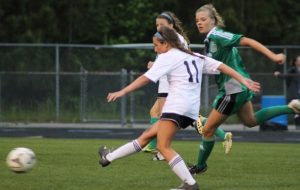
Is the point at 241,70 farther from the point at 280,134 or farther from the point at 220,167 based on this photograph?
the point at 280,134

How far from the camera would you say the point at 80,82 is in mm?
27750

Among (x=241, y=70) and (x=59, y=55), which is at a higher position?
(x=241, y=70)

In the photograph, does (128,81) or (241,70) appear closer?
(241,70)

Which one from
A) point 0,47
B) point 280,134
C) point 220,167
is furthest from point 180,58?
point 0,47

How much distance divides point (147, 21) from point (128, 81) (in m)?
13.1

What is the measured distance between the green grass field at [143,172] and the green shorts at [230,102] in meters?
0.84

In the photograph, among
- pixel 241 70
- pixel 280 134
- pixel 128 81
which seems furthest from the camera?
pixel 128 81

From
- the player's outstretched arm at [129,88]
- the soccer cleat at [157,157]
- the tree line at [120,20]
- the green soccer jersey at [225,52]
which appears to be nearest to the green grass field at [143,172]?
the soccer cleat at [157,157]

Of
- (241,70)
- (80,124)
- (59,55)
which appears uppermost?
(241,70)

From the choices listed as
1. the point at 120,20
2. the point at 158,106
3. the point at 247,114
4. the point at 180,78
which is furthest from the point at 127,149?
the point at 120,20

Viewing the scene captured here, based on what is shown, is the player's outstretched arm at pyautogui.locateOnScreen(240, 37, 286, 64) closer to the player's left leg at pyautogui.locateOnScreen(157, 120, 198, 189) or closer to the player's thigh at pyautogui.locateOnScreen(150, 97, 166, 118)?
the player's left leg at pyautogui.locateOnScreen(157, 120, 198, 189)

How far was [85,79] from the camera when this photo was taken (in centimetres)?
2770

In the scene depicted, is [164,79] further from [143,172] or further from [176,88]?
[176,88]

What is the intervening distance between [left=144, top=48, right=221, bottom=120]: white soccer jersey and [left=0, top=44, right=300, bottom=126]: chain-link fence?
16854 millimetres
